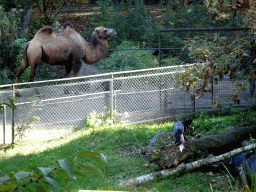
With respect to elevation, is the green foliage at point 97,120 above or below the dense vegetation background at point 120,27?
below

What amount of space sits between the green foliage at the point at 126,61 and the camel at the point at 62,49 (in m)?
3.01

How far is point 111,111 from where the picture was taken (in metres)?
8.70

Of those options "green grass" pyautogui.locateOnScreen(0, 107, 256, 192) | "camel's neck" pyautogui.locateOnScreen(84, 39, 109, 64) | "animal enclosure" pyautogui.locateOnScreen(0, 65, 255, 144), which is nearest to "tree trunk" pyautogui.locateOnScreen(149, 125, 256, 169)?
"green grass" pyautogui.locateOnScreen(0, 107, 256, 192)

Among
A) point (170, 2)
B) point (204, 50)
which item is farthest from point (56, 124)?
point (170, 2)

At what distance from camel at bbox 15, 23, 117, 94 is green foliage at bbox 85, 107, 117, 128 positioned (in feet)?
10.6

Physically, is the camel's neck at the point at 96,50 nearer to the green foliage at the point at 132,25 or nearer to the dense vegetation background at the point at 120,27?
the dense vegetation background at the point at 120,27

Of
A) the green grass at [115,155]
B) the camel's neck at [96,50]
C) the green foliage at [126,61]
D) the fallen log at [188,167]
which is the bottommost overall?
the green grass at [115,155]

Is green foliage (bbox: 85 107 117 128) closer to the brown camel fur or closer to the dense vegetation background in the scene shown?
the brown camel fur

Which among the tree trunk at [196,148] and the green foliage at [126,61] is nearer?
the tree trunk at [196,148]

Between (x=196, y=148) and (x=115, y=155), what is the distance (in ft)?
5.36

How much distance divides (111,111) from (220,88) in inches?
128

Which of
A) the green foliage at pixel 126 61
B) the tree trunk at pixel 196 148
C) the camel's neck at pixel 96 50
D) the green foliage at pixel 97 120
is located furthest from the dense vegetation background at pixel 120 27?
the tree trunk at pixel 196 148

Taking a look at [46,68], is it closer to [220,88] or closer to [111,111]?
[111,111]

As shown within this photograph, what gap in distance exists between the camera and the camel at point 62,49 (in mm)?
10805
